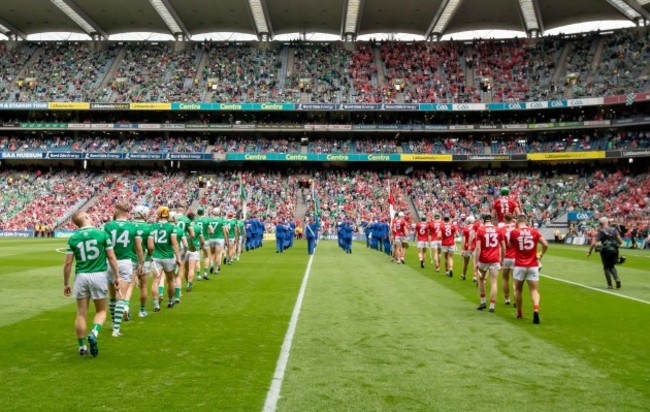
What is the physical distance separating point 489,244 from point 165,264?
690cm

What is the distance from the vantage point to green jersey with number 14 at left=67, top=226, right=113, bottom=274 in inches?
308

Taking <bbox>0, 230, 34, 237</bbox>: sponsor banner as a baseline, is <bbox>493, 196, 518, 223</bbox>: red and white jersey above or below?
above

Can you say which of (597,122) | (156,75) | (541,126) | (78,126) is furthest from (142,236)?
(156,75)

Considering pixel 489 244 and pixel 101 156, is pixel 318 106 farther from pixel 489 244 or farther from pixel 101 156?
pixel 489 244

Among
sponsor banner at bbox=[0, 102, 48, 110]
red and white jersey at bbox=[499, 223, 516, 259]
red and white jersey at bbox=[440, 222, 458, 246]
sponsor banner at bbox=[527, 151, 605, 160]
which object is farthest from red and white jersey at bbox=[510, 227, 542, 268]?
sponsor banner at bbox=[0, 102, 48, 110]

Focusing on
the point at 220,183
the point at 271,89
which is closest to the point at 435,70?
the point at 271,89

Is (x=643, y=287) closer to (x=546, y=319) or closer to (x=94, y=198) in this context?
(x=546, y=319)

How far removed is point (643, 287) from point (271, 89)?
178 ft

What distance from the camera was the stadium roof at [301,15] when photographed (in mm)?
59000

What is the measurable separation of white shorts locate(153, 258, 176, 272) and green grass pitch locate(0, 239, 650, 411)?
90 centimetres

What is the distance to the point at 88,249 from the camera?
7.86 m

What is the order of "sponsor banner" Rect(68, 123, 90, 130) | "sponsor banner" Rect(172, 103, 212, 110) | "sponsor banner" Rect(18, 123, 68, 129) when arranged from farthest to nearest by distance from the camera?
"sponsor banner" Rect(68, 123, 90, 130) < "sponsor banner" Rect(18, 123, 68, 129) < "sponsor banner" Rect(172, 103, 212, 110)

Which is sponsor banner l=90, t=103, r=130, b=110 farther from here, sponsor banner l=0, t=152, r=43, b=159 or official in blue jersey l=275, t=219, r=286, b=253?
official in blue jersey l=275, t=219, r=286, b=253

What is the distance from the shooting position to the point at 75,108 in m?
63.2
